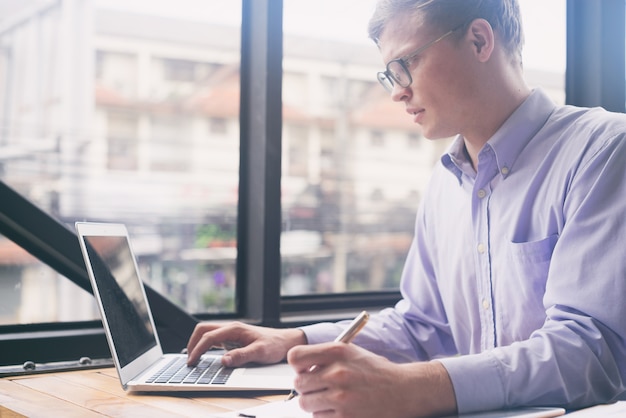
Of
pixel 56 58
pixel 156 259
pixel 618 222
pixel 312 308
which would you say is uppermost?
pixel 56 58

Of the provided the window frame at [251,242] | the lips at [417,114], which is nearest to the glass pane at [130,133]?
the window frame at [251,242]

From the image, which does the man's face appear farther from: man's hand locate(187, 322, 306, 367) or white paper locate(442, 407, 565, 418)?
white paper locate(442, 407, 565, 418)

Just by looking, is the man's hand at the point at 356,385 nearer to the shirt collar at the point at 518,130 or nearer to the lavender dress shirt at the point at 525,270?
the lavender dress shirt at the point at 525,270

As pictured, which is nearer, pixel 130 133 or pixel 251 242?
pixel 130 133

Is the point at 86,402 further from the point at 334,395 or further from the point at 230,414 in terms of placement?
the point at 334,395

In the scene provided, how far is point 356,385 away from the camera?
100 centimetres

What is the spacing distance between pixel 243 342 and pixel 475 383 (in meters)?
0.64

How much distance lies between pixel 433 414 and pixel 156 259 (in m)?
1.21

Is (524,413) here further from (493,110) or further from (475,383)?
(493,110)

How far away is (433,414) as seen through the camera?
105 centimetres

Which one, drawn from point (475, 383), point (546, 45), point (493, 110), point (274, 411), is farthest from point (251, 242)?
point (546, 45)

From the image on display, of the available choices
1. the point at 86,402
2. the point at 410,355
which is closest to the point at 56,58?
the point at 86,402

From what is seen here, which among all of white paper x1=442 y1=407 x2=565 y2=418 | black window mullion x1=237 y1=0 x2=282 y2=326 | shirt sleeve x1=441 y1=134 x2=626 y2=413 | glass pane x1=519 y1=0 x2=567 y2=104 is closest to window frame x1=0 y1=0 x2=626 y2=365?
black window mullion x1=237 y1=0 x2=282 y2=326

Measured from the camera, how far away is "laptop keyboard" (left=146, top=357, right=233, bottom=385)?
4.43 feet
